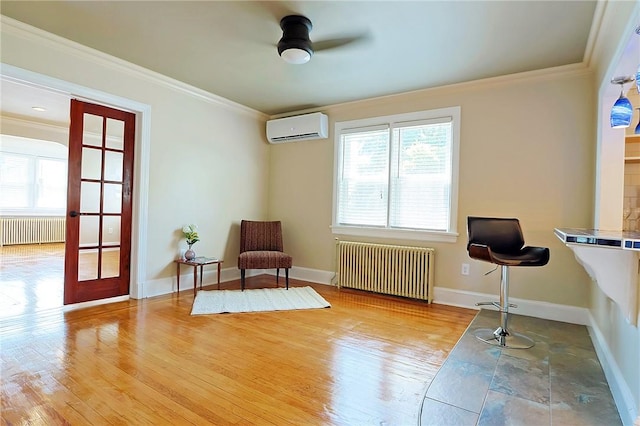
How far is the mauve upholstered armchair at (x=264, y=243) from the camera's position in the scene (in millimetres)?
4191

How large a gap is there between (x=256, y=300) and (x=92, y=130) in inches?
98.5

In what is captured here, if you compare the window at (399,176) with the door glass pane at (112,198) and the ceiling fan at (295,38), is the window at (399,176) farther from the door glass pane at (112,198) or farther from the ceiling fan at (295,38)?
the door glass pane at (112,198)

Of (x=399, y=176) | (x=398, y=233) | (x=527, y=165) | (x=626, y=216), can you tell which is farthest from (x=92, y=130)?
(x=626, y=216)

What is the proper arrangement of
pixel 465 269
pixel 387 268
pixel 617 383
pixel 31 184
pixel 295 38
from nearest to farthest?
pixel 617 383 < pixel 295 38 < pixel 465 269 < pixel 387 268 < pixel 31 184

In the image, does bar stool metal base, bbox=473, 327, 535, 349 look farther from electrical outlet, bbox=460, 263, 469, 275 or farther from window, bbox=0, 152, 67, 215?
window, bbox=0, 152, 67, 215

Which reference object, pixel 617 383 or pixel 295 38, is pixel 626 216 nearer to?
pixel 617 383

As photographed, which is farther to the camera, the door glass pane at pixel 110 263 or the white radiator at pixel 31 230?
the white radiator at pixel 31 230

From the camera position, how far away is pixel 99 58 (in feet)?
10.7

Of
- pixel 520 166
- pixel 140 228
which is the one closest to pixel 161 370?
pixel 140 228

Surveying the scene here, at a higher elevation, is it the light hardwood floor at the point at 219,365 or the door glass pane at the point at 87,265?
the door glass pane at the point at 87,265

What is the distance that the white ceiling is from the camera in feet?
7.80

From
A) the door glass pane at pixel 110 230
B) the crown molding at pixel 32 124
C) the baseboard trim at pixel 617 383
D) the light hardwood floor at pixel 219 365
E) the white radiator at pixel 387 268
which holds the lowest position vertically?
the light hardwood floor at pixel 219 365

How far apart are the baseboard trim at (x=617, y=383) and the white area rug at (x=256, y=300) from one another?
2296 mm

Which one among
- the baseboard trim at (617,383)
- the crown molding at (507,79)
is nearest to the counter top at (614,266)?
the baseboard trim at (617,383)
